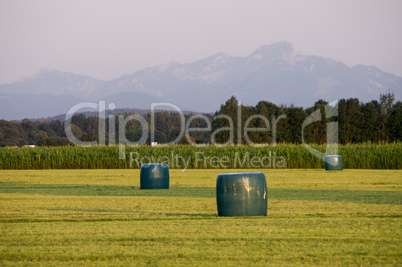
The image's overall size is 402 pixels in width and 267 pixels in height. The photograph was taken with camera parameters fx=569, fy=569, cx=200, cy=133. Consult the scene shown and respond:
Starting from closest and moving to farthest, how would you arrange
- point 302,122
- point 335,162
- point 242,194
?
point 242,194 < point 335,162 < point 302,122

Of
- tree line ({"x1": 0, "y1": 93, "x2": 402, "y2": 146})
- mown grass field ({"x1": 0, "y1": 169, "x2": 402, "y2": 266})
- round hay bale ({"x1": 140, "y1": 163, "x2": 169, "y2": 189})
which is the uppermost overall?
tree line ({"x1": 0, "y1": 93, "x2": 402, "y2": 146})

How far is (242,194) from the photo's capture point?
34.3 ft

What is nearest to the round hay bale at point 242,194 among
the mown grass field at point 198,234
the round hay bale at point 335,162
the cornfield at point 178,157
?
the mown grass field at point 198,234

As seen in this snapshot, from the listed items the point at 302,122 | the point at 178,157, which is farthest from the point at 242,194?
the point at 302,122

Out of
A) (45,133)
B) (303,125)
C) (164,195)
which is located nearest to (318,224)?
(164,195)

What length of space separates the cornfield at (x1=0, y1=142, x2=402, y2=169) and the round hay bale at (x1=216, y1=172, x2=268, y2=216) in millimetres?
30488

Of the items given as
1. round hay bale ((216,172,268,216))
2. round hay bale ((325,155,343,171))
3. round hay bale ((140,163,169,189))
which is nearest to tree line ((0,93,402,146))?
round hay bale ((325,155,343,171))

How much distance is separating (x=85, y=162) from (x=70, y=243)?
35.0 m

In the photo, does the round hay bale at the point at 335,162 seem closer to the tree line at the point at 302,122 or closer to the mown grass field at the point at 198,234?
the mown grass field at the point at 198,234

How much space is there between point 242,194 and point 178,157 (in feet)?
108

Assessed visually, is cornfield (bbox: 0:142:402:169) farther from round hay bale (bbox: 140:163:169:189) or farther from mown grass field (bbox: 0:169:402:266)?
mown grass field (bbox: 0:169:402:266)

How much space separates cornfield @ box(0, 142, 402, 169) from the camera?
4100cm

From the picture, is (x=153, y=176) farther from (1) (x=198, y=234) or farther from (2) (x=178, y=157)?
(2) (x=178, y=157)

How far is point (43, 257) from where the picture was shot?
728cm
